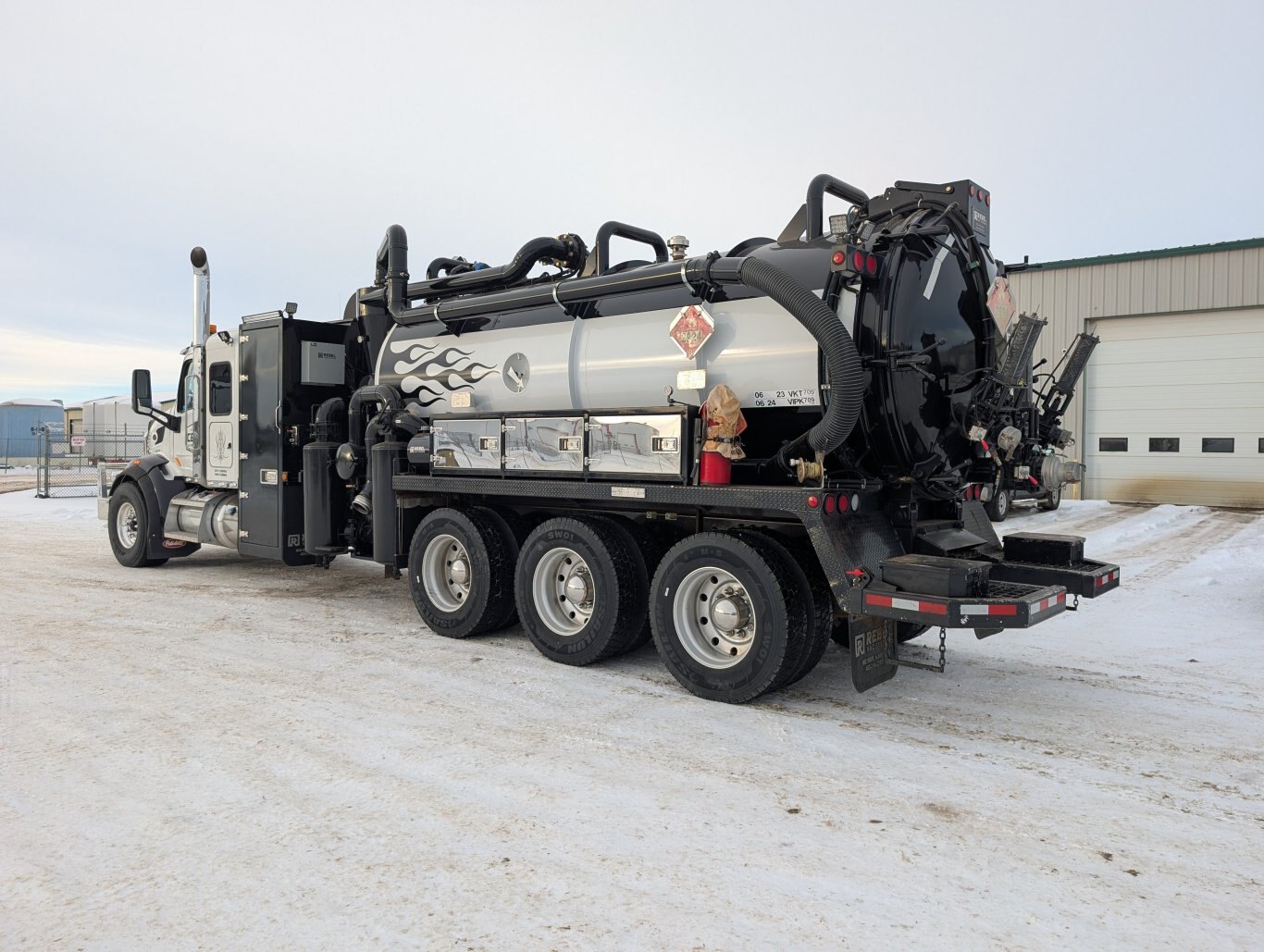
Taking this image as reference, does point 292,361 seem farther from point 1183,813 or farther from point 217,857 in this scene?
point 1183,813

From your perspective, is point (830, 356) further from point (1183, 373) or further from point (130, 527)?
point (1183, 373)

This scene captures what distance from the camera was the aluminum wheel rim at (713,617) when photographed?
18.7ft

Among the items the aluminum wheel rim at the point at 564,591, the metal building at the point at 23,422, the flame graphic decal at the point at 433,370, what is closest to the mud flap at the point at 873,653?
the aluminum wheel rim at the point at 564,591

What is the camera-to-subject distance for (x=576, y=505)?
6.95 metres

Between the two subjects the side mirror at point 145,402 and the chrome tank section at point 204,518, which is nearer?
the chrome tank section at point 204,518

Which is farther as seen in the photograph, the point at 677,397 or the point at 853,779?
the point at 677,397

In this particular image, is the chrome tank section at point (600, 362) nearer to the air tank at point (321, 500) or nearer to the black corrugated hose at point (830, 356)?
the black corrugated hose at point (830, 356)

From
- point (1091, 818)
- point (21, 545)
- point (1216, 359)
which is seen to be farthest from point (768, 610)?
point (1216, 359)

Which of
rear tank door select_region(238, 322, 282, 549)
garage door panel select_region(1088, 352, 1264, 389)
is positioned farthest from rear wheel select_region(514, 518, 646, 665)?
garage door panel select_region(1088, 352, 1264, 389)

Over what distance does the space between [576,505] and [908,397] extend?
2.58 meters

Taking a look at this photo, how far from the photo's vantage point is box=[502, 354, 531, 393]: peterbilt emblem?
714 cm

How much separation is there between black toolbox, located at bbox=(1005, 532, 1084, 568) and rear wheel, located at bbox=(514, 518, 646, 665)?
2.59 m

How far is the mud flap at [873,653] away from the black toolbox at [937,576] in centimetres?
42

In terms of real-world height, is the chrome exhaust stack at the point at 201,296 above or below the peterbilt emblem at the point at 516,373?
above
